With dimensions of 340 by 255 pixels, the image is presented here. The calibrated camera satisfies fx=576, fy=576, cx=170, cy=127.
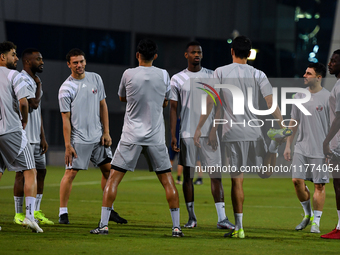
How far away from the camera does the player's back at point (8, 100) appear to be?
747 cm

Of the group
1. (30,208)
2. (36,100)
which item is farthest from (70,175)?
(30,208)

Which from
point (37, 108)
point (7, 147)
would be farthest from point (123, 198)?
point (7, 147)

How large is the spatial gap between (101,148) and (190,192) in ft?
5.12

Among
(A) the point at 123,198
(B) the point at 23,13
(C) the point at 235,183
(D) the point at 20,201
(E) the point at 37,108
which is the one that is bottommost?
(A) the point at 123,198

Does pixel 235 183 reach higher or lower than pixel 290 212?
higher

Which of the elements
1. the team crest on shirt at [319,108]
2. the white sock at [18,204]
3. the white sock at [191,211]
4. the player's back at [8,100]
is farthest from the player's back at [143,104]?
the team crest on shirt at [319,108]

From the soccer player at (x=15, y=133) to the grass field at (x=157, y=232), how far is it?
537 millimetres

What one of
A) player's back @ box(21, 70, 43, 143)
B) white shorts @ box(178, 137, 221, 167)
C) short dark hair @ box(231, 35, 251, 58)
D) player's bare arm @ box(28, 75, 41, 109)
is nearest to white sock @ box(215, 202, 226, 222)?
white shorts @ box(178, 137, 221, 167)

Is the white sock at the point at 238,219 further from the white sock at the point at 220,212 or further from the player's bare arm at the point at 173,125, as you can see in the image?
the player's bare arm at the point at 173,125

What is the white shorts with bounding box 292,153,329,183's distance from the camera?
8531 millimetres

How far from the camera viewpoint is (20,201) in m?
8.57

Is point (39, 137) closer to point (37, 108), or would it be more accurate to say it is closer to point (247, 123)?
point (37, 108)

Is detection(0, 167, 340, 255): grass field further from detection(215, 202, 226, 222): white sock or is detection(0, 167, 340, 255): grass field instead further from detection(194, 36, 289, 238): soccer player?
detection(194, 36, 289, 238): soccer player

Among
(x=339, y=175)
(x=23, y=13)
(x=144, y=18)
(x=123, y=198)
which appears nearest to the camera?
(x=339, y=175)
